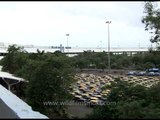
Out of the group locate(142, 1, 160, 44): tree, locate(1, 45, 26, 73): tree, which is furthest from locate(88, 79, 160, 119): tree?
locate(1, 45, 26, 73): tree

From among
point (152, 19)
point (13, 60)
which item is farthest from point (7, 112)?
point (13, 60)

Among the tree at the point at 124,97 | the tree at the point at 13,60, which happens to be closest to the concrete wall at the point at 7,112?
the tree at the point at 124,97

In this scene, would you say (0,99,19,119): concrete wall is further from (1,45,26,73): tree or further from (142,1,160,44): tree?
(1,45,26,73): tree

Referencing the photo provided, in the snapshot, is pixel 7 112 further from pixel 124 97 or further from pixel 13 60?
pixel 13 60

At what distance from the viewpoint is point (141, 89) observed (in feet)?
72.2

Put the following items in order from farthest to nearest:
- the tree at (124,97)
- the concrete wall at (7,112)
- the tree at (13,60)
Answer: the tree at (13,60)
the tree at (124,97)
the concrete wall at (7,112)

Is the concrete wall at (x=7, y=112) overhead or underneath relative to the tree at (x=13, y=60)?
overhead

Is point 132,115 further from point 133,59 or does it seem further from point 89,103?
point 133,59

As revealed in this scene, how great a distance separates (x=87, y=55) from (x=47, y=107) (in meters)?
85.6

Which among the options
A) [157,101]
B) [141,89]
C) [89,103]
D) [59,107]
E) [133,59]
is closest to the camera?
[157,101]

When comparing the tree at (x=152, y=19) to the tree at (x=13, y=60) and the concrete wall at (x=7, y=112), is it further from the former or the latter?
the tree at (x=13, y=60)

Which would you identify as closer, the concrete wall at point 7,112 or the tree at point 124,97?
the concrete wall at point 7,112

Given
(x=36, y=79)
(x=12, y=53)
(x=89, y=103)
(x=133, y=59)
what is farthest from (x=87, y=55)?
(x=36, y=79)

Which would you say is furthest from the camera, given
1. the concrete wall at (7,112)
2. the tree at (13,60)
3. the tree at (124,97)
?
the tree at (13,60)
